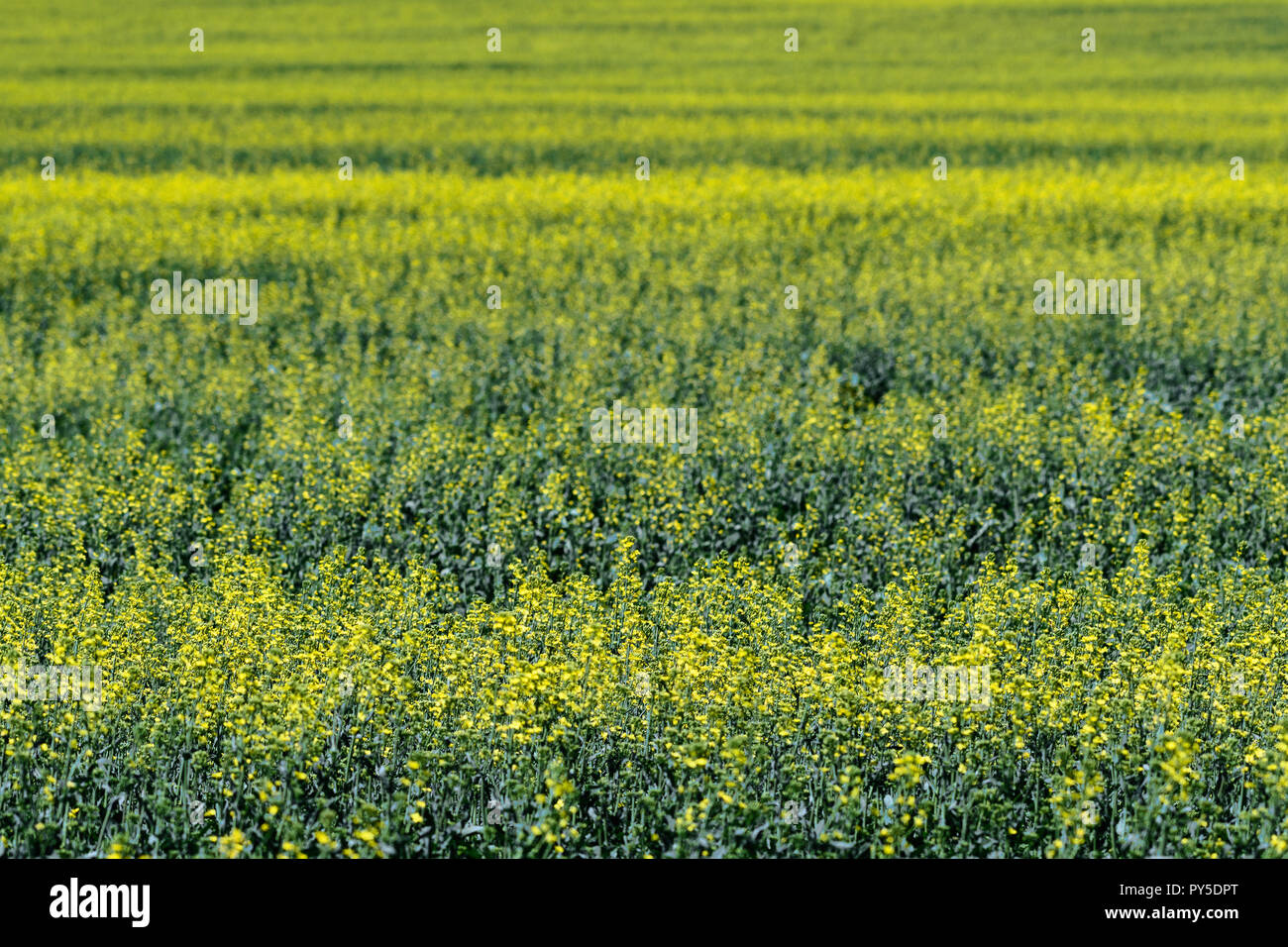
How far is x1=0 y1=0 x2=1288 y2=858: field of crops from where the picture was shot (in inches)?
→ 233

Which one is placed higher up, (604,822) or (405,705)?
(405,705)

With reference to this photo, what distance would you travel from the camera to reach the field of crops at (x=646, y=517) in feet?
19.4

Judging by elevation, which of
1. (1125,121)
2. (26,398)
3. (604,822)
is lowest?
(604,822)

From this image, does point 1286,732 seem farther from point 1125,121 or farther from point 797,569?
point 1125,121

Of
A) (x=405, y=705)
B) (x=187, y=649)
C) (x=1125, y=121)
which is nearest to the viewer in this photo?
(x=405, y=705)

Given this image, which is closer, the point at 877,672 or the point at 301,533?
the point at 877,672

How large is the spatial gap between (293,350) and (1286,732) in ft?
37.6

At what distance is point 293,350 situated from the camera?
1463 cm

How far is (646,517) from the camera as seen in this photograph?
10023 millimetres

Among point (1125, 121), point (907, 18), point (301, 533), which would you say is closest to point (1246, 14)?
point (907, 18)

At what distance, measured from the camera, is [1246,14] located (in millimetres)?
57844

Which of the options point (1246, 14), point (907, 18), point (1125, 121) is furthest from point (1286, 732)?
point (1246, 14)
